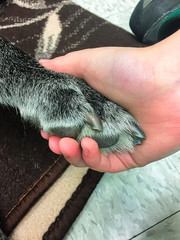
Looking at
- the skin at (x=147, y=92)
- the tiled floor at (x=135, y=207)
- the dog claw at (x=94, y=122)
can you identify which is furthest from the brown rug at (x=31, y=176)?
the dog claw at (x=94, y=122)

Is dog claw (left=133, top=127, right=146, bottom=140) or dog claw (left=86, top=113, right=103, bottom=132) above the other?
dog claw (left=86, top=113, right=103, bottom=132)

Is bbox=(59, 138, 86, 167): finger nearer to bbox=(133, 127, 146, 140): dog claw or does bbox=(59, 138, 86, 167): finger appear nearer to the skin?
the skin

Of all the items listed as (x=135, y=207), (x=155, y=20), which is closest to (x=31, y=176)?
(x=135, y=207)

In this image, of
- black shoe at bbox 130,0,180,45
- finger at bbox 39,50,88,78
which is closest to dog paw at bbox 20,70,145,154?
finger at bbox 39,50,88,78

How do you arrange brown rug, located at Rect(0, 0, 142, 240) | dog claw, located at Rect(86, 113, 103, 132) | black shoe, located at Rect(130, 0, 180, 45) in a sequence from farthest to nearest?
black shoe, located at Rect(130, 0, 180, 45)
brown rug, located at Rect(0, 0, 142, 240)
dog claw, located at Rect(86, 113, 103, 132)

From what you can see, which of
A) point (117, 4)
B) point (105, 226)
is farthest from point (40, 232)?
point (117, 4)

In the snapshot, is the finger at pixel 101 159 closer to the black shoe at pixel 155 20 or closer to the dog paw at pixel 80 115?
the dog paw at pixel 80 115
